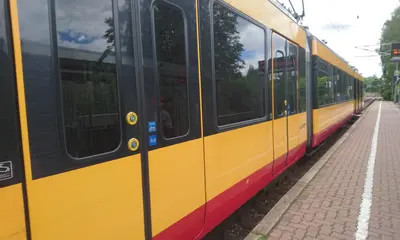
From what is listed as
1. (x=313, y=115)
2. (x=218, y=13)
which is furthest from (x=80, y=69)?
(x=313, y=115)

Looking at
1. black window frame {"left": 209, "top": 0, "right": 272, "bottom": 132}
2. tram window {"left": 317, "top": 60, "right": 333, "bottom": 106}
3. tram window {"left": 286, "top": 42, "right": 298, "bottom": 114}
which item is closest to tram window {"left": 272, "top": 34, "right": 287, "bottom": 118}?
tram window {"left": 286, "top": 42, "right": 298, "bottom": 114}

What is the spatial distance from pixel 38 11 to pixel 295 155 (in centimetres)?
547

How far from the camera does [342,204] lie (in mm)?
4887

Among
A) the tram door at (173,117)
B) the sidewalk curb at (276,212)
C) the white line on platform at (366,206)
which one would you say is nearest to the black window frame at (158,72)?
the tram door at (173,117)

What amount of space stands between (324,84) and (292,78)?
386 cm

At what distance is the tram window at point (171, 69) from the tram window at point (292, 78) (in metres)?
3.45

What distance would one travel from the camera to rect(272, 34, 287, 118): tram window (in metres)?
5.02

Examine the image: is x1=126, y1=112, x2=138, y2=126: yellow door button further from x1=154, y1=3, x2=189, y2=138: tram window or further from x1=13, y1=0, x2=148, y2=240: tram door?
x1=154, y1=3, x2=189, y2=138: tram window

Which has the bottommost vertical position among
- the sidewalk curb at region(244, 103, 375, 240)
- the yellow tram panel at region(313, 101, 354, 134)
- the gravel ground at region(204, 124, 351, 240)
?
the gravel ground at region(204, 124, 351, 240)

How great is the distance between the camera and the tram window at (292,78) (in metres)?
5.84

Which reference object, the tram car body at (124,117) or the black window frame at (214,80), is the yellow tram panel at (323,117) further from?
the tram car body at (124,117)

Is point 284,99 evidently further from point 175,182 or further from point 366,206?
point 175,182

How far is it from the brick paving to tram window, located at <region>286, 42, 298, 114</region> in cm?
149

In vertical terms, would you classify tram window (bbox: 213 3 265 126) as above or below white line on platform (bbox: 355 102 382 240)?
above
